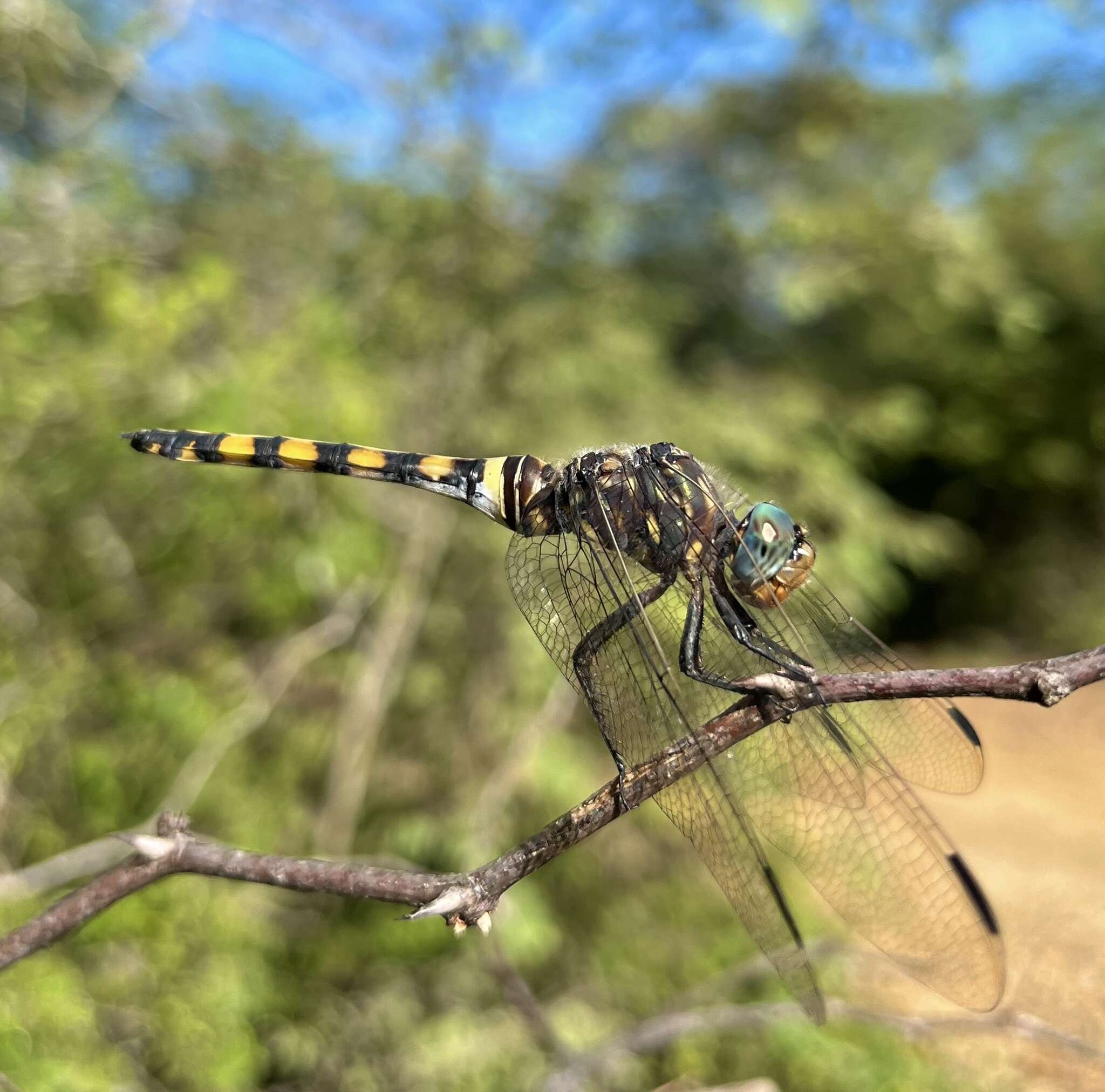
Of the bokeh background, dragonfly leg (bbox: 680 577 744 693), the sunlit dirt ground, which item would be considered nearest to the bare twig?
the bokeh background

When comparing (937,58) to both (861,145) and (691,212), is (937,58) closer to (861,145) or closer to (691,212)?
(861,145)

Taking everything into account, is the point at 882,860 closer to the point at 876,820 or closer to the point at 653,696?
the point at 876,820

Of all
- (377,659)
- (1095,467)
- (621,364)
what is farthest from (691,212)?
(1095,467)

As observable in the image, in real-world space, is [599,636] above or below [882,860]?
above

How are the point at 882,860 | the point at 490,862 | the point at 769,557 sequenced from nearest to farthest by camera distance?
1. the point at 490,862
2. the point at 882,860
3. the point at 769,557

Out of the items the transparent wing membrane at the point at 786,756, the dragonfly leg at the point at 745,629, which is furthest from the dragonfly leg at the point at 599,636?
the dragonfly leg at the point at 745,629

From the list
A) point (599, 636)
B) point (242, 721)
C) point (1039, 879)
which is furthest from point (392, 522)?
point (1039, 879)
